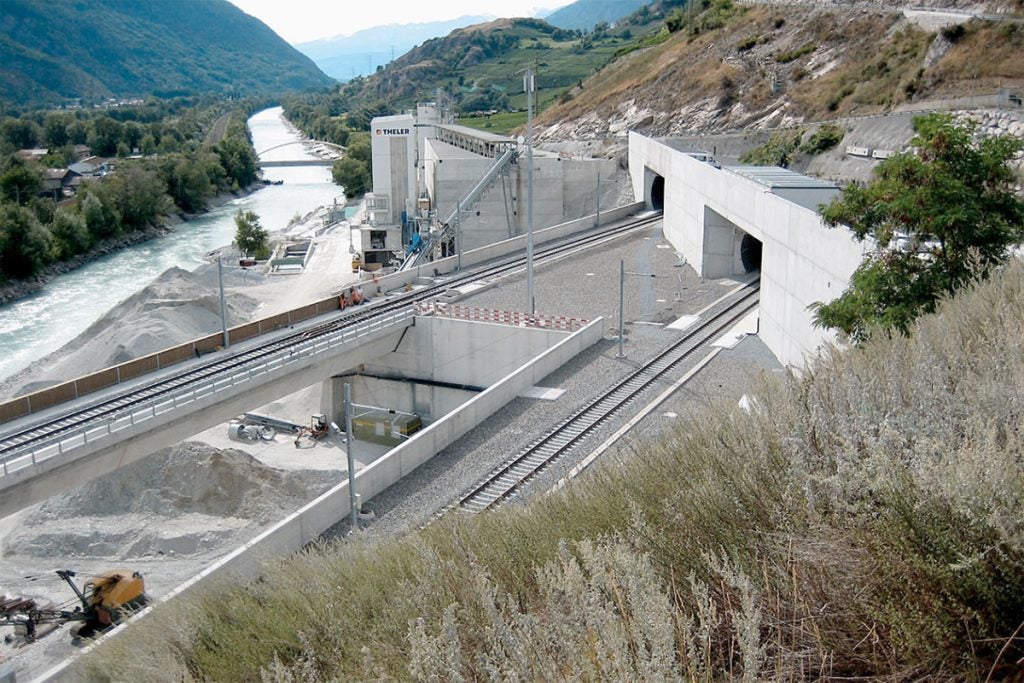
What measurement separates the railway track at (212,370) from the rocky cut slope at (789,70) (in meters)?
18.2

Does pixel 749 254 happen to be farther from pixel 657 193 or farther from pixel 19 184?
pixel 19 184

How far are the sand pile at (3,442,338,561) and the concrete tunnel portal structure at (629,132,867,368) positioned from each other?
1202 cm

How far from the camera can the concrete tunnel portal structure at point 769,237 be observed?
1825 centimetres

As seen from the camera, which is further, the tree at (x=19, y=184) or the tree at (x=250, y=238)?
the tree at (x=19, y=184)

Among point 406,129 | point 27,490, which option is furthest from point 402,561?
point 406,129

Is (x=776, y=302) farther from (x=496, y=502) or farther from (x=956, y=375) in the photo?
(x=956, y=375)

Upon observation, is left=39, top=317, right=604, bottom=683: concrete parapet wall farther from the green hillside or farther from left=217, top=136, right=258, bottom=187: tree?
the green hillside

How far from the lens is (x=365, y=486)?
15.0 metres

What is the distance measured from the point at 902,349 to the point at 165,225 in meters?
69.9

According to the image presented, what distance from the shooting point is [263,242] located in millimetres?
57406

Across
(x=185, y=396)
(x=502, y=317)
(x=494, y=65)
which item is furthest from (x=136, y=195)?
(x=494, y=65)

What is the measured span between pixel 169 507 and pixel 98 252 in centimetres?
4279

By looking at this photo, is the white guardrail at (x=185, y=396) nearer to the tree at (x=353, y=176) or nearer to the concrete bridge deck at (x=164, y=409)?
the concrete bridge deck at (x=164, y=409)

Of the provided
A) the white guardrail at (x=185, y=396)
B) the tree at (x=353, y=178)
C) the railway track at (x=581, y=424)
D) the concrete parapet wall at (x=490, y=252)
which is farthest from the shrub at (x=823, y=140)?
the tree at (x=353, y=178)
